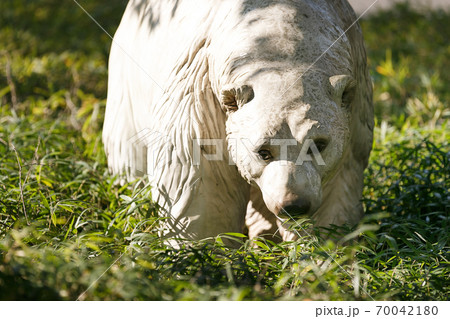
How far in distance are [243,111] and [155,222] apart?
98cm

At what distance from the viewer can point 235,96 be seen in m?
3.52

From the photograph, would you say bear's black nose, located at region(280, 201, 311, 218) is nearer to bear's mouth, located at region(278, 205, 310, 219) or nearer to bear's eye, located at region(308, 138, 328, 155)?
bear's mouth, located at region(278, 205, 310, 219)

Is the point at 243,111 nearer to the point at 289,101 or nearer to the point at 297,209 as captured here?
the point at 289,101

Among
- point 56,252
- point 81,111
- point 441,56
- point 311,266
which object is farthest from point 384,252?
point 441,56

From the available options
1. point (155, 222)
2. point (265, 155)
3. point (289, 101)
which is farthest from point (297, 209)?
point (155, 222)

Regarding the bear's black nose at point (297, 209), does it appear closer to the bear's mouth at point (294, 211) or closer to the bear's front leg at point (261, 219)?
the bear's mouth at point (294, 211)

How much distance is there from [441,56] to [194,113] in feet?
21.1

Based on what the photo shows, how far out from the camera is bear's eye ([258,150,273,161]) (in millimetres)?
3402

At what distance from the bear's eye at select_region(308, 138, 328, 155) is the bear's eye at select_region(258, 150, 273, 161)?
0.68ft

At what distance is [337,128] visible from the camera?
3457 mm

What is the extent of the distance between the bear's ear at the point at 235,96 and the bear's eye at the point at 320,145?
1.38 ft

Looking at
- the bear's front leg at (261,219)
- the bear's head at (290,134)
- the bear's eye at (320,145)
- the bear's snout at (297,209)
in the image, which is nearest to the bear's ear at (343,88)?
the bear's head at (290,134)

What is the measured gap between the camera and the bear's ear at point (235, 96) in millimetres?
3456

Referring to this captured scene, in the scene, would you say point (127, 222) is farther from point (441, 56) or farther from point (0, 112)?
point (441, 56)
